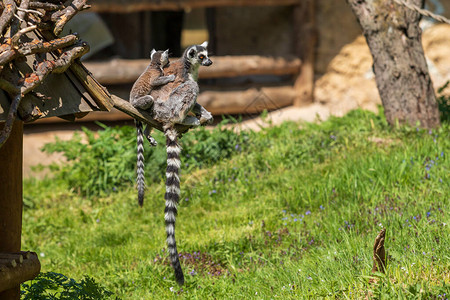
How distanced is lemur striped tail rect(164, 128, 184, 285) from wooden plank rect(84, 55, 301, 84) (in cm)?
636

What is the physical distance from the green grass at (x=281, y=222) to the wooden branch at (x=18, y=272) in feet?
4.23

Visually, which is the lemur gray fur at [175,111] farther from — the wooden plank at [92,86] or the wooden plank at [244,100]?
the wooden plank at [244,100]

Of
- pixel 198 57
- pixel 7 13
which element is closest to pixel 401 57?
pixel 198 57

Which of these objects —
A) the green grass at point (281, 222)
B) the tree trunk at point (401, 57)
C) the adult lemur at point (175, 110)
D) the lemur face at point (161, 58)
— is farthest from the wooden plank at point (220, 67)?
the adult lemur at point (175, 110)

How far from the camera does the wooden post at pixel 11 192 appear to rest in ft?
12.0

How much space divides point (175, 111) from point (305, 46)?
24.4 feet

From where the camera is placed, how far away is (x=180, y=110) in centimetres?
407

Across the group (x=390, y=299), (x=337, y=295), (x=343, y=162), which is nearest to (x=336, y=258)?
(x=337, y=295)

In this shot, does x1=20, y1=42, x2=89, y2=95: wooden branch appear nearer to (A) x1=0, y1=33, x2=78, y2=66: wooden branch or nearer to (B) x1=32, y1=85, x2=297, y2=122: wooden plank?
(A) x1=0, y1=33, x2=78, y2=66: wooden branch

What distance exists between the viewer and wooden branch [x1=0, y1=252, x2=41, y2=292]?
11.2 ft

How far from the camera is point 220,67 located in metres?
10.6

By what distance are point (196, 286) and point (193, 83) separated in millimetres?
1689

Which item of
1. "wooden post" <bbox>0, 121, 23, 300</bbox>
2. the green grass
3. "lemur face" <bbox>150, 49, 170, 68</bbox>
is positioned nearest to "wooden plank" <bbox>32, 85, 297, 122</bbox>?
the green grass

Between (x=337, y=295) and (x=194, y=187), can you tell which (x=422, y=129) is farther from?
(x=337, y=295)
